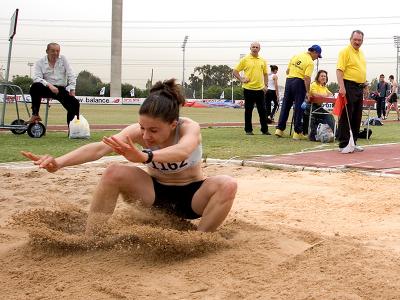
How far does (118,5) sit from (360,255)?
2024 inches

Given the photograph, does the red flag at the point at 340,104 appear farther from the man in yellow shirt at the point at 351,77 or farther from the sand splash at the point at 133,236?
the sand splash at the point at 133,236

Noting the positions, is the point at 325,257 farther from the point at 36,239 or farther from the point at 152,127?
the point at 36,239

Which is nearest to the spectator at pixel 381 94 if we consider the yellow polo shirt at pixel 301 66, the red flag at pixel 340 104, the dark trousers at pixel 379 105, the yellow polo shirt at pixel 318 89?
the dark trousers at pixel 379 105

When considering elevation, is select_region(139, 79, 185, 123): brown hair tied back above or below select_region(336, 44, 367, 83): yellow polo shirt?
below

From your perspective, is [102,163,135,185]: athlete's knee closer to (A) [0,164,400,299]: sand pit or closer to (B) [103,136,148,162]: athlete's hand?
(A) [0,164,400,299]: sand pit

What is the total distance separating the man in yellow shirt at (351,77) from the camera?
810 cm

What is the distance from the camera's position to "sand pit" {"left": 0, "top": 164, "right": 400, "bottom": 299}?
2.50 meters

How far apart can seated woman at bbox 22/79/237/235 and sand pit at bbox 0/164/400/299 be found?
12cm

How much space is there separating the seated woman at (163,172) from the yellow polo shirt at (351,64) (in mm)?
5276

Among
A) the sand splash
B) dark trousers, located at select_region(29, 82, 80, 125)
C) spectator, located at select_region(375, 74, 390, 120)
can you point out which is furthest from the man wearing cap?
spectator, located at select_region(375, 74, 390, 120)

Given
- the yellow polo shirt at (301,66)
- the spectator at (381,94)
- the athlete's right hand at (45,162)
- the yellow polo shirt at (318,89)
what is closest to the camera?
the athlete's right hand at (45,162)

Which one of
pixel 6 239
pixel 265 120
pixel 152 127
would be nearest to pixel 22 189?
pixel 6 239

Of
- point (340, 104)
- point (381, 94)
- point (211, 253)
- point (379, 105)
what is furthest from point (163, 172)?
point (381, 94)

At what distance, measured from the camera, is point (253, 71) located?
10969mm
